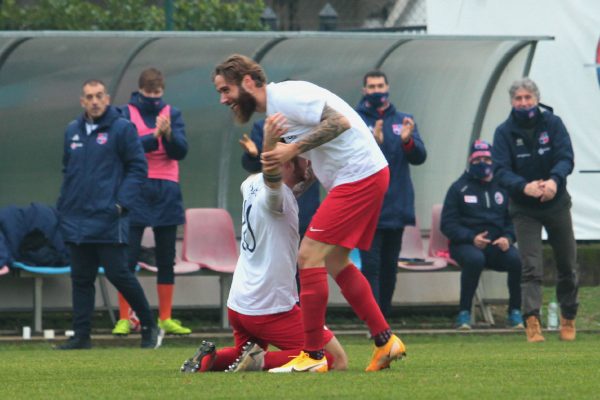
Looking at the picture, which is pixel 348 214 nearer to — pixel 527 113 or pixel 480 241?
pixel 527 113

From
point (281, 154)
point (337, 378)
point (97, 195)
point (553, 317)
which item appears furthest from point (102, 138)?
point (553, 317)

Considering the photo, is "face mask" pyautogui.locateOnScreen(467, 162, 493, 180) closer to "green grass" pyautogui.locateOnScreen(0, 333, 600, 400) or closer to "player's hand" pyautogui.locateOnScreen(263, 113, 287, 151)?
"green grass" pyautogui.locateOnScreen(0, 333, 600, 400)

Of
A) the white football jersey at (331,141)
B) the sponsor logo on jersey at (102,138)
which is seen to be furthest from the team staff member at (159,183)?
the white football jersey at (331,141)

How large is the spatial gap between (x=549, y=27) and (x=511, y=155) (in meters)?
5.06

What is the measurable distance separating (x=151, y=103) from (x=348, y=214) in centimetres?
503

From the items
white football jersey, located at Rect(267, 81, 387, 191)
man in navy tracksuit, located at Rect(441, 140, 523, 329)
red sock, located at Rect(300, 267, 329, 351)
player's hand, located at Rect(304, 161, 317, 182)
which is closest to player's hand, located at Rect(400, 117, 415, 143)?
man in navy tracksuit, located at Rect(441, 140, 523, 329)

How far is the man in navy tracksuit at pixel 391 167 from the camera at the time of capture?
1277 centimetres

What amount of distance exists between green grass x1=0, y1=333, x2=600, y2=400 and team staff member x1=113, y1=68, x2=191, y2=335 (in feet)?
5.83

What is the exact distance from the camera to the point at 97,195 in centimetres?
1141

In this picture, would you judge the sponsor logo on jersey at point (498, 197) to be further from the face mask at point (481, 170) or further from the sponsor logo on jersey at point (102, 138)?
the sponsor logo on jersey at point (102, 138)

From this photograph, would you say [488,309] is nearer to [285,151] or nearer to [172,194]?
[172,194]

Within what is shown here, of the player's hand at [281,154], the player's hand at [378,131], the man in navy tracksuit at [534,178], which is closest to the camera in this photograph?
the player's hand at [281,154]

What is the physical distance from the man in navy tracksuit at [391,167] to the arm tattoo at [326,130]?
4.64 metres

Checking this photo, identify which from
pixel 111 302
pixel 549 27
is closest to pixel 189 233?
pixel 111 302
